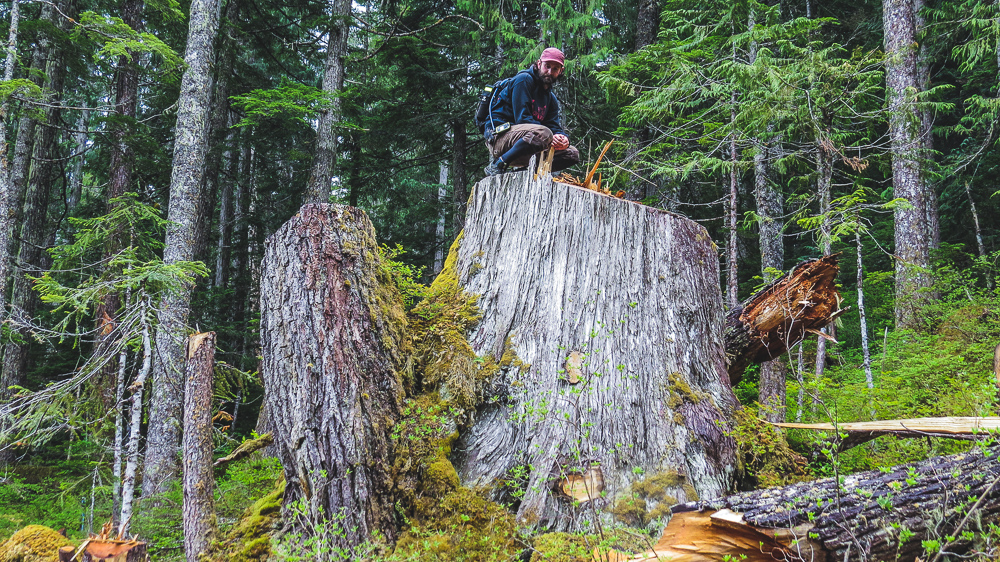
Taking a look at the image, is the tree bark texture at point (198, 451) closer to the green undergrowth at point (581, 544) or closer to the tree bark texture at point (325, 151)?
the green undergrowth at point (581, 544)

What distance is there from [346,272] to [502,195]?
Result: 167cm

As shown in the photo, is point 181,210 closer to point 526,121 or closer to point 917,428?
point 526,121

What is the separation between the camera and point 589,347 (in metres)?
3.88

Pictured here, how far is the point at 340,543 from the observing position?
3059mm

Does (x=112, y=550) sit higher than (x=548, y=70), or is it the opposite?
(x=548, y=70)

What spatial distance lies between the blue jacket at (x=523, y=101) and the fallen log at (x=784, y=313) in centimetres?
250

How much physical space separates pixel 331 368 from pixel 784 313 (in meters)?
3.90

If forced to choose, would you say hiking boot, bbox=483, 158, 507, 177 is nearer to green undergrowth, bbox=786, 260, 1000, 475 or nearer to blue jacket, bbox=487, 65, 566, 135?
blue jacket, bbox=487, 65, 566, 135

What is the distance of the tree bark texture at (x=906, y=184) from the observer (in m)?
8.71

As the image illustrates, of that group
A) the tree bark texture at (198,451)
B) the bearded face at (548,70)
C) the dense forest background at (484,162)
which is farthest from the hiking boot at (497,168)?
the tree bark texture at (198,451)

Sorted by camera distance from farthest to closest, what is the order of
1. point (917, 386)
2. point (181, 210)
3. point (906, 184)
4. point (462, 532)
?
1. point (906, 184)
2. point (181, 210)
3. point (917, 386)
4. point (462, 532)

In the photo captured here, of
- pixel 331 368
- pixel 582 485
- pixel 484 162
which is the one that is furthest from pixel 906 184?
pixel 331 368

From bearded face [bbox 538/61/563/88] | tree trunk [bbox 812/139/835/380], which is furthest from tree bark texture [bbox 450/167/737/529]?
tree trunk [bbox 812/139/835/380]

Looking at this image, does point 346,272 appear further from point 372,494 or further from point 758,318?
point 758,318
